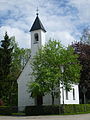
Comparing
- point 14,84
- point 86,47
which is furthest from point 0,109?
point 86,47

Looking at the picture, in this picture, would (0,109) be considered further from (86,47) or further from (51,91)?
(86,47)

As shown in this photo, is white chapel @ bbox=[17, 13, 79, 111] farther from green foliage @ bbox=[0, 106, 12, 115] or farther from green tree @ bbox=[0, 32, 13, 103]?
green tree @ bbox=[0, 32, 13, 103]

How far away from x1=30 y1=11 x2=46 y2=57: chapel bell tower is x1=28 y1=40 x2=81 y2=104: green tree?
523 cm

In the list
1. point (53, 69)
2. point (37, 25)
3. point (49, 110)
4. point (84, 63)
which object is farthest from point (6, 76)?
point (49, 110)

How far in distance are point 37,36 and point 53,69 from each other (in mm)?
9932

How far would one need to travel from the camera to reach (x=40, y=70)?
32750 mm

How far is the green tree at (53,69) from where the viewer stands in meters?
31.7

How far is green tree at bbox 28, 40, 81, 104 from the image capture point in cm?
3172

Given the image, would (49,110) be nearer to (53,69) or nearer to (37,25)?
(53,69)

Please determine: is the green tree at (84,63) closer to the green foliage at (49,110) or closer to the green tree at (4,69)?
the green foliage at (49,110)

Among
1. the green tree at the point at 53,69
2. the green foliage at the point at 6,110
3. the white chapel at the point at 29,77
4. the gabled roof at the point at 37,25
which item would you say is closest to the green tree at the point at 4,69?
the white chapel at the point at 29,77

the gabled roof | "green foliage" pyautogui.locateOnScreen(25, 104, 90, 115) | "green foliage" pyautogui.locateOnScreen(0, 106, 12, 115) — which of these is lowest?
"green foliage" pyautogui.locateOnScreen(0, 106, 12, 115)

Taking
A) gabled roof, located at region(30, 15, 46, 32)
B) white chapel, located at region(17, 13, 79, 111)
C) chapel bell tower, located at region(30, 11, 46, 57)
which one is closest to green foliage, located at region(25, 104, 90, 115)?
white chapel, located at region(17, 13, 79, 111)

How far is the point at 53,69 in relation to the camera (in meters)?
32.4
